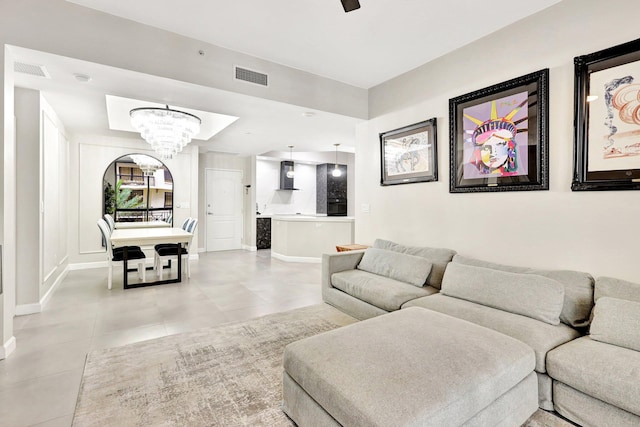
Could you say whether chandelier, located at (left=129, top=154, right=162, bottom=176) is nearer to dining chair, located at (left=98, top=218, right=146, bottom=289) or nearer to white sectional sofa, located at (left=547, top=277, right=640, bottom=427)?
dining chair, located at (left=98, top=218, right=146, bottom=289)

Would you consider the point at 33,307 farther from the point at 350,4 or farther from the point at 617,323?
the point at 617,323

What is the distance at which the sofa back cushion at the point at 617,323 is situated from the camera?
1.70 meters

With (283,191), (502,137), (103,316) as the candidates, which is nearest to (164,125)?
(103,316)

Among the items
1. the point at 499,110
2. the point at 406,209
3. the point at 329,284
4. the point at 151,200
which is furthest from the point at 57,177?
the point at 499,110

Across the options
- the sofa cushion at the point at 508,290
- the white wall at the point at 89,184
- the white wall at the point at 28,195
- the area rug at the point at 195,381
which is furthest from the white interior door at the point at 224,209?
the sofa cushion at the point at 508,290

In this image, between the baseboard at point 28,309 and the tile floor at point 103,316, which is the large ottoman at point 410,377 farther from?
the baseboard at point 28,309

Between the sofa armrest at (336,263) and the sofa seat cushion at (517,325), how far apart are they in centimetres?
129

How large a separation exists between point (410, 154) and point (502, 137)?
110 cm

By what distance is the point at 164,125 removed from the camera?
3998mm

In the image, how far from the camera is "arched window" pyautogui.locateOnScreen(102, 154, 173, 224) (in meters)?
6.14

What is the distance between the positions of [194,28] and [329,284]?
9.73 ft

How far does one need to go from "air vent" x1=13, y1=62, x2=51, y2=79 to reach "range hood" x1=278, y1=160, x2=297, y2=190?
6.21m

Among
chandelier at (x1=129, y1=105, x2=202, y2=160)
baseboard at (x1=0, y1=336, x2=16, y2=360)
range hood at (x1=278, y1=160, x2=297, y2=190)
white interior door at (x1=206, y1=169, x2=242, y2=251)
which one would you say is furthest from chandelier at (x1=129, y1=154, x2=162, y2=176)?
baseboard at (x1=0, y1=336, x2=16, y2=360)

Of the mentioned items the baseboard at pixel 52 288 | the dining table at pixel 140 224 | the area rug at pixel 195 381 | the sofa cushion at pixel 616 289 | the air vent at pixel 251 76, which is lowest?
the area rug at pixel 195 381
